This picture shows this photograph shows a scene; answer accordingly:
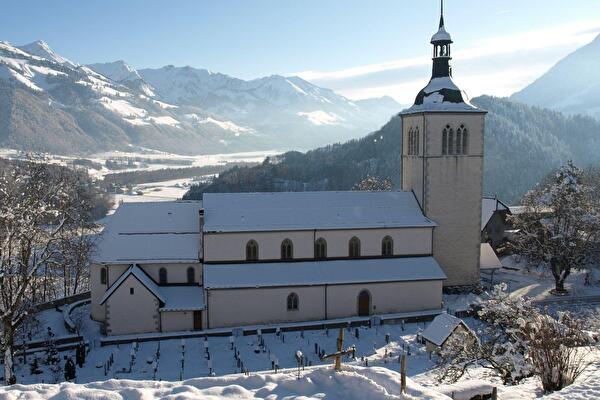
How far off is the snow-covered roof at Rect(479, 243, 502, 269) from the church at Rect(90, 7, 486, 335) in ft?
14.6

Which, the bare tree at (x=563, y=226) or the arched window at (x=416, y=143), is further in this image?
the bare tree at (x=563, y=226)

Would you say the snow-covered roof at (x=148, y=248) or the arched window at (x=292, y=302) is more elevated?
the snow-covered roof at (x=148, y=248)

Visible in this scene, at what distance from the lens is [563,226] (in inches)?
1866

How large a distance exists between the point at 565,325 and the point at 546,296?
25475 millimetres

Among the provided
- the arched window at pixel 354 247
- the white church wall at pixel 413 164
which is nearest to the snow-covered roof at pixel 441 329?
the arched window at pixel 354 247

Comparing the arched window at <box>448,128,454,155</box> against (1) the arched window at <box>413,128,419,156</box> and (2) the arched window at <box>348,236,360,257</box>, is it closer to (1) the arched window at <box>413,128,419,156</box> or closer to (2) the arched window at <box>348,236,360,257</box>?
(1) the arched window at <box>413,128,419,156</box>

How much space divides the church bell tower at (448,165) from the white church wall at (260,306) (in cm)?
1113

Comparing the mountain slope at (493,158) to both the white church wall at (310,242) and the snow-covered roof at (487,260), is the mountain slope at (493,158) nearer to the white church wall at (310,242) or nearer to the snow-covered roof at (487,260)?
the snow-covered roof at (487,260)

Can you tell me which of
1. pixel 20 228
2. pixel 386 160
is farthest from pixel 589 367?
pixel 386 160

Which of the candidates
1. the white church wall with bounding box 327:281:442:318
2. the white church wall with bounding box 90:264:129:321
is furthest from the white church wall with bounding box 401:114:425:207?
the white church wall with bounding box 90:264:129:321

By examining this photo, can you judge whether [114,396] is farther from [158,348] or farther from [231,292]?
[231,292]

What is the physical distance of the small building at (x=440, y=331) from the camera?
1267 inches

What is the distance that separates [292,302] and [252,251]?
442 cm

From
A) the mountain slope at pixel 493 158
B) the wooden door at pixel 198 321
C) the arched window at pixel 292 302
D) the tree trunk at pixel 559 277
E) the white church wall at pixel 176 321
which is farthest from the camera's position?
the mountain slope at pixel 493 158
